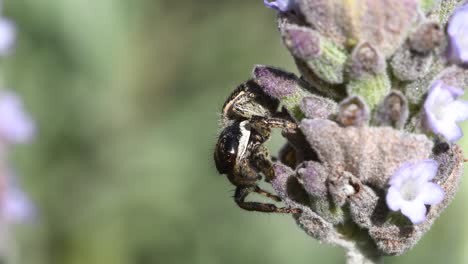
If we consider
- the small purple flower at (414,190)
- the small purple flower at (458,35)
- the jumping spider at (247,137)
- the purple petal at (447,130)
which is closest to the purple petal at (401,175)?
the small purple flower at (414,190)

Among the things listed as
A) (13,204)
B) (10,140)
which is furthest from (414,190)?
(10,140)

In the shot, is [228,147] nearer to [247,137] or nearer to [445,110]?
[247,137]

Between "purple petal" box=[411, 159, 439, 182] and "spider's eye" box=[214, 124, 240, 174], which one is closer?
"purple petal" box=[411, 159, 439, 182]

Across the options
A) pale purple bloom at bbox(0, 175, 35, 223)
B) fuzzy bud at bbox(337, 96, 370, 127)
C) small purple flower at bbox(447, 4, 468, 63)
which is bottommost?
pale purple bloom at bbox(0, 175, 35, 223)

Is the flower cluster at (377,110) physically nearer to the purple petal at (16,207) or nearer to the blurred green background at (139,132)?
the purple petal at (16,207)

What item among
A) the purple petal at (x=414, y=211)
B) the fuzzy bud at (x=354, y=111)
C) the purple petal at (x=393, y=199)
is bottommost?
the purple petal at (x=414, y=211)

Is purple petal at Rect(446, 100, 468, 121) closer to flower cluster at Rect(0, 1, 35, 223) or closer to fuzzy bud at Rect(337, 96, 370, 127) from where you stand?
fuzzy bud at Rect(337, 96, 370, 127)

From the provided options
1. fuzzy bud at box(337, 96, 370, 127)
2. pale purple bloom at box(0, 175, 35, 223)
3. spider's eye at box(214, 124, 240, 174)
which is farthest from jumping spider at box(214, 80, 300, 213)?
pale purple bloom at box(0, 175, 35, 223)
